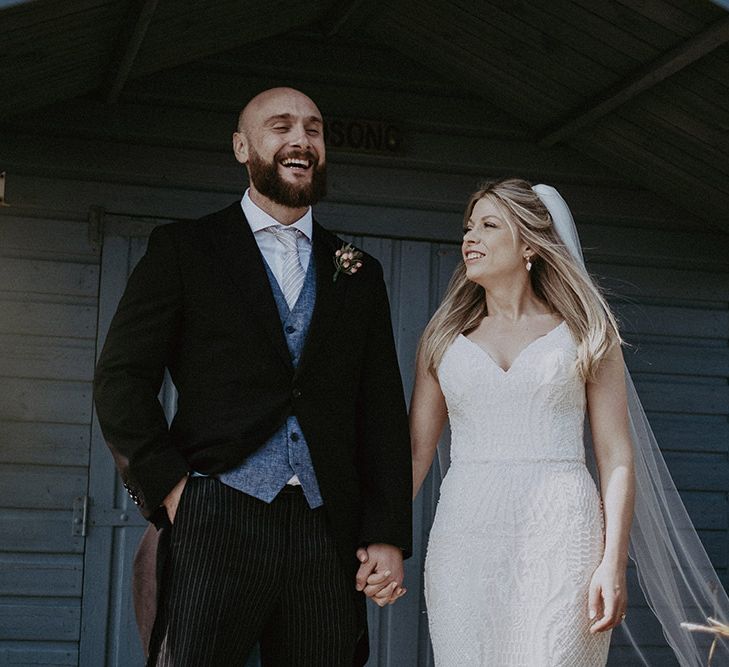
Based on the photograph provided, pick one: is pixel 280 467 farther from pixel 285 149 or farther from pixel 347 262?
pixel 285 149

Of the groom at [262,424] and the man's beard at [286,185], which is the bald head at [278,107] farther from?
the man's beard at [286,185]

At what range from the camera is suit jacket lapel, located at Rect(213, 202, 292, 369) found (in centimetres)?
316

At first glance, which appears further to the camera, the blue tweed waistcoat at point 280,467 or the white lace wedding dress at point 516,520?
the white lace wedding dress at point 516,520

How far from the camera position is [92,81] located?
524cm

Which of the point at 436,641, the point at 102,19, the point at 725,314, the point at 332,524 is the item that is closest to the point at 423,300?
the point at 725,314

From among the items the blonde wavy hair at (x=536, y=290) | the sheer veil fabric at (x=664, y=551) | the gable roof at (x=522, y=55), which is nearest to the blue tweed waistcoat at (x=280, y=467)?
the blonde wavy hair at (x=536, y=290)

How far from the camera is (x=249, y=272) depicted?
3.22 meters

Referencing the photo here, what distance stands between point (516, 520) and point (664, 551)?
635mm

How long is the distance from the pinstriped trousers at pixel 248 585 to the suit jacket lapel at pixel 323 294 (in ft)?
1.23

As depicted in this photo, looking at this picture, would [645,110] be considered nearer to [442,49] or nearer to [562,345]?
[442,49]

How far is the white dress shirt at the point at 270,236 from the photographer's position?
332cm

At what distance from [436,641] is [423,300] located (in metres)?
2.38

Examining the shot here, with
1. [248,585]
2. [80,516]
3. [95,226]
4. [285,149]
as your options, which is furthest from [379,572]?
[95,226]

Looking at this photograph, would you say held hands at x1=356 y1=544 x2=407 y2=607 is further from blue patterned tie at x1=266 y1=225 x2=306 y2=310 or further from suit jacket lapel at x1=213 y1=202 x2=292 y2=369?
blue patterned tie at x1=266 y1=225 x2=306 y2=310
